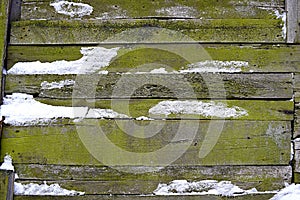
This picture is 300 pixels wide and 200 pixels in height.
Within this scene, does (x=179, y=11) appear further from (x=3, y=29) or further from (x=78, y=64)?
(x=3, y=29)

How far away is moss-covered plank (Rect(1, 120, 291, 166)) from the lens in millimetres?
2227

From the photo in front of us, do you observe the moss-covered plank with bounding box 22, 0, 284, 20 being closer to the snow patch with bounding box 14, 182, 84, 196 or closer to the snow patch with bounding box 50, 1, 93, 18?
the snow patch with bounding box 50, 1, 93, 18

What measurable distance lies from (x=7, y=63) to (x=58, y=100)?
0.38 m

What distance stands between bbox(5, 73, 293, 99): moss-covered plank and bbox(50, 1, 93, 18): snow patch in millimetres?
385

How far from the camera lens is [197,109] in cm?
226

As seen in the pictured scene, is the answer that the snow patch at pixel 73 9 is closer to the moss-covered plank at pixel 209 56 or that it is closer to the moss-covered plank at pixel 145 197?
the moss-covered plank at pixel 209 56

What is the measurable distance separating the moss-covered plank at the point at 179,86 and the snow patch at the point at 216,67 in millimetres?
29

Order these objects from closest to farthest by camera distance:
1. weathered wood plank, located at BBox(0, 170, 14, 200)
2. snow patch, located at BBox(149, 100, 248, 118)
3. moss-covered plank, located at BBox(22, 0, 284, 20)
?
1. weathered wood plank, located at BBox(0, 170, 14, 200)
2. snow patch, located at BBox(149, 100, 248, 118)
3. moss-covered plank, located at BBox(22, 0, 284, 20)

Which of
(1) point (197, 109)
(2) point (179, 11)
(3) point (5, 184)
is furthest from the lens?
(2) point (179, 11)

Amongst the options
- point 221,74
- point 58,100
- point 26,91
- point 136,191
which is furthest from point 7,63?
point 221,74

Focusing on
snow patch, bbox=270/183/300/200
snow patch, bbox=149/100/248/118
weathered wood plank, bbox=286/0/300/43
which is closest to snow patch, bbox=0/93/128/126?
snow patch, bbox=149/100/248/118

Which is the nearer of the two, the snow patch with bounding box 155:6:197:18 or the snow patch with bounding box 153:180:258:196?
the snow patch with bounding box 153:180:258:196

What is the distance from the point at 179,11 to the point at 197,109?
0.59 metres

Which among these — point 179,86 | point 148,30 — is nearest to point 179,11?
point 148,30
